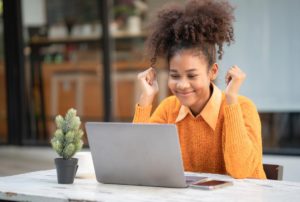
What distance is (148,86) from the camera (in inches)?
111

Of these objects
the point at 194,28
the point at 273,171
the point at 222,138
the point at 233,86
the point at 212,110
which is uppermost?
the point at 194,28

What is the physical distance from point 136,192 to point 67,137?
1.16ft

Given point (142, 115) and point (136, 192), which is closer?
point (136, 192)

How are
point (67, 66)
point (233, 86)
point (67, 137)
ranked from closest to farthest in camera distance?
point (67, 137) → point (233, 86) → point (67, 66)

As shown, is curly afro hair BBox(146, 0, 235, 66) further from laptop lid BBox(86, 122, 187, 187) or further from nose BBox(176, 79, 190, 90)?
laptop lid BBox(86, 122, 187, 187)

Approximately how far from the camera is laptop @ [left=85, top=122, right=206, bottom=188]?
212 centimetres

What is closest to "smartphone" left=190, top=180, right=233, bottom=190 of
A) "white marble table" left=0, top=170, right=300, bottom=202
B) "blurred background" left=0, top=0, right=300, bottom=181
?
"white marble table" left=0, top=170, right=300, bottom=202

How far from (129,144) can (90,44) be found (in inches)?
178

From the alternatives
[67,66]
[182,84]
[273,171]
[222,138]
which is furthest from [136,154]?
[67,66]

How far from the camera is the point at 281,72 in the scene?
5.34 m

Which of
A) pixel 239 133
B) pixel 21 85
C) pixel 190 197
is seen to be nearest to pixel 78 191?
pixel 190 197

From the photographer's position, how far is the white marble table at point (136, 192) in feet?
6.55

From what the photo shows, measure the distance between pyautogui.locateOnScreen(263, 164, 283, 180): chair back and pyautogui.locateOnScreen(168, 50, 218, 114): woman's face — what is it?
392 millimetres

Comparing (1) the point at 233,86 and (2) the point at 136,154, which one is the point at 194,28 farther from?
(2) the point at 136,154
